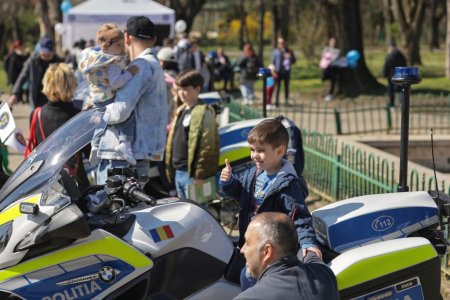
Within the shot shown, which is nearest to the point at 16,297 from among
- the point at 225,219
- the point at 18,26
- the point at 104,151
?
the point at 104,151

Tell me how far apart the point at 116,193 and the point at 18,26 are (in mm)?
58521

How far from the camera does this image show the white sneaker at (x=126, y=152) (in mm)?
5688

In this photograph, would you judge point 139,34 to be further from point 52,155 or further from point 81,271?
point 81,271

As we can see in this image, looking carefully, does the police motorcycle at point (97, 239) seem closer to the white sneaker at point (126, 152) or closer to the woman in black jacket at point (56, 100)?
the white sneaker at point (126, 152)

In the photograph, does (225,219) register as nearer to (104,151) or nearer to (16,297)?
(104,151)

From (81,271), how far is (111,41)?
204 cm

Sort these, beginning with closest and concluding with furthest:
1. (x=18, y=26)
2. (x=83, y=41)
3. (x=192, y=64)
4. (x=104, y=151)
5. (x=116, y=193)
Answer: (x=116, y=193) < (x=104, y=151) < (x=192, y=64) < (x=83, y=41) < (x=18, y=26)

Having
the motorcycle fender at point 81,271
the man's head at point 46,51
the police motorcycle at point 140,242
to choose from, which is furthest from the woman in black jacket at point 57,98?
the man's head at point 46,51

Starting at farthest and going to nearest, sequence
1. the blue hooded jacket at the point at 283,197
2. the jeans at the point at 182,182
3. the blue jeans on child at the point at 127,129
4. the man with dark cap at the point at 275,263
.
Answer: the jeans at the point at 182,182, the blue jeans on child at the point at 127,129, the blue hooded jacket at the point at 283,197, the man with dark cap at the point at 275,263

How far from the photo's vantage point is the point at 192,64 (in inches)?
661

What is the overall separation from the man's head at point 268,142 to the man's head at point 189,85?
2703 mm

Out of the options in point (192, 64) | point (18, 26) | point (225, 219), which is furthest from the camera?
point (18, 26)

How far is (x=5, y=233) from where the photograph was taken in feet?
12.3

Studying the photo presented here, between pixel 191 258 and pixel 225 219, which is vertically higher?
pixel 191 258
